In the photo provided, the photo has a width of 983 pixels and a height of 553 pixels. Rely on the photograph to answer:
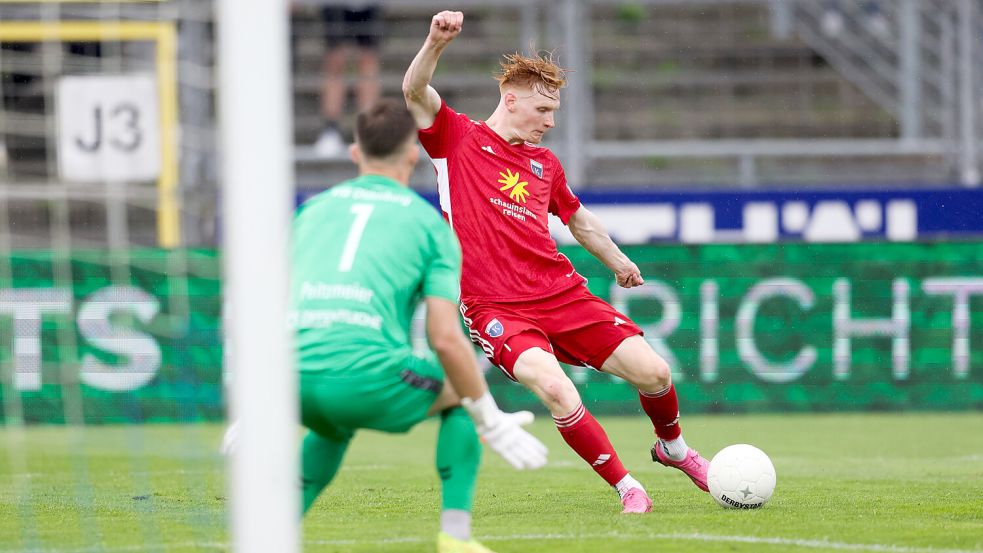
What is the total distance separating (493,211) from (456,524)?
7.11ft

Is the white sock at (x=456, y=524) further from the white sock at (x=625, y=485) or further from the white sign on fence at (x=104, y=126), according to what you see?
the white sign on fence at (x=104, y=126)

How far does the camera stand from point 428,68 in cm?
625

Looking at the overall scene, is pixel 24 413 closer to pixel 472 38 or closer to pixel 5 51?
pixel 5 51

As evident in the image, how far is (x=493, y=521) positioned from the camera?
624cm

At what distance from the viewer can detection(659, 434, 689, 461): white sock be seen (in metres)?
6.92

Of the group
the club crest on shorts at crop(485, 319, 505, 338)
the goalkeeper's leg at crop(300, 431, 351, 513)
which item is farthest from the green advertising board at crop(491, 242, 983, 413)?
the goalkeeper's leg at crop(300, 431, 351, 513)

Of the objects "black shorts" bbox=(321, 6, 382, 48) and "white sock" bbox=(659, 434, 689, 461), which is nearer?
"white sock" bbox=(659, 434, 689, 461)

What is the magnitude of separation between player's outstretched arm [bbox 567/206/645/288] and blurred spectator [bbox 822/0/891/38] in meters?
11.4

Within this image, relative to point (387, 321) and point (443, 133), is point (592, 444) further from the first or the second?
point (387, 321)

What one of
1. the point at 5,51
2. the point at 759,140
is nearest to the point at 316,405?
the point at 5,51

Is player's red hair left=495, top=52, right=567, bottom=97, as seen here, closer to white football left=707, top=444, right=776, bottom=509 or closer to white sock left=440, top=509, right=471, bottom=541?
white football left=707, top=444, right=776, bottom=509

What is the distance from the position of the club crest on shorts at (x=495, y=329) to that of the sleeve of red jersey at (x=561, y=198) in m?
0.84

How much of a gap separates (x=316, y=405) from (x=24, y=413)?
8.80 metres

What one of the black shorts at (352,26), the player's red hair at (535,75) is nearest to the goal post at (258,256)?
the player's red hair at (535,75)
